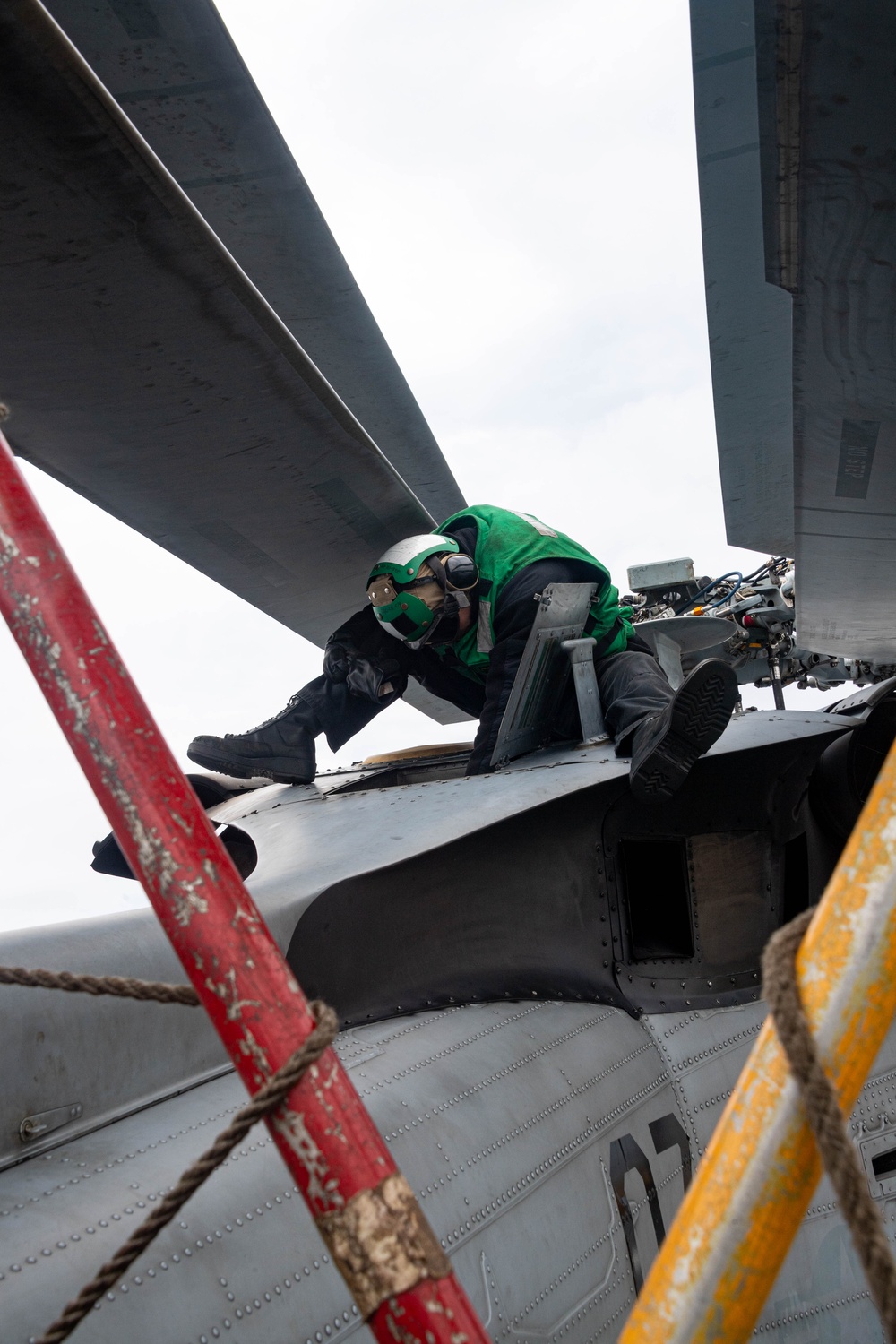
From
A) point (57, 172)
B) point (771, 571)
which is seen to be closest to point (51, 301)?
point (57, 172)

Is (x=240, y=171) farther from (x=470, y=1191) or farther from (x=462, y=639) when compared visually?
(x=470, y=1191)

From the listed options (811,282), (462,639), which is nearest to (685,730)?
(811,282)

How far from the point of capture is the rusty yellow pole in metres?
1.16

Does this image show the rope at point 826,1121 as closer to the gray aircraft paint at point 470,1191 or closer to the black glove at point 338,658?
the gray aircraft paint at point 470,1191

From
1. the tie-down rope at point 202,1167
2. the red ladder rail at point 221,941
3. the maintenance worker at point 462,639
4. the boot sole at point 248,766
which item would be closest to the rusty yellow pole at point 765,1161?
the red ladder rail at point 221,941

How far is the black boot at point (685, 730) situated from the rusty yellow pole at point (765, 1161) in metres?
2.15

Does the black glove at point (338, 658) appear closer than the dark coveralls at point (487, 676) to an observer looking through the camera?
No

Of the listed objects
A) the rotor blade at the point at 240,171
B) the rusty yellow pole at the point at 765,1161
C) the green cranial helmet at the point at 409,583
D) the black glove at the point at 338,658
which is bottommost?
the rusty yellow pole at the point at 765,1161

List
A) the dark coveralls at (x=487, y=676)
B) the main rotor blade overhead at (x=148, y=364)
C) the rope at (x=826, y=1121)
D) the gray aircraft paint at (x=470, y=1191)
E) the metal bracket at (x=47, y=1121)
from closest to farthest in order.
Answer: the rope at (x=826, y=1121)
the gray aircraft paint at (x=470, y=1191)
the metal bracket at (x=47, y=1121)
the main rotor blade overhead at (x=148, y=364)
the dark coveralls at (x=487, y=676)

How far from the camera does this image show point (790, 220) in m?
2.64

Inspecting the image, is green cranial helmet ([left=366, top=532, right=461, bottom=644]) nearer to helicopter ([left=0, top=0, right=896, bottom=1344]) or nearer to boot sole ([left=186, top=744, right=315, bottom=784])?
helicopter ([left=0, top=0, right=896, bottom=1344])

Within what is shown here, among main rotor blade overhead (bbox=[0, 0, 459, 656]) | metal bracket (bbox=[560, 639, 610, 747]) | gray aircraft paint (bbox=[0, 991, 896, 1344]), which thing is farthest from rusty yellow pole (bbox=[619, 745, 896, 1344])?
metal bracket (bbox=[560, 639, 610, 747])

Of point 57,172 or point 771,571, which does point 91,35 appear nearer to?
point 57,172

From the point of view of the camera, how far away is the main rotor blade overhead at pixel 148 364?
2.39 meters
